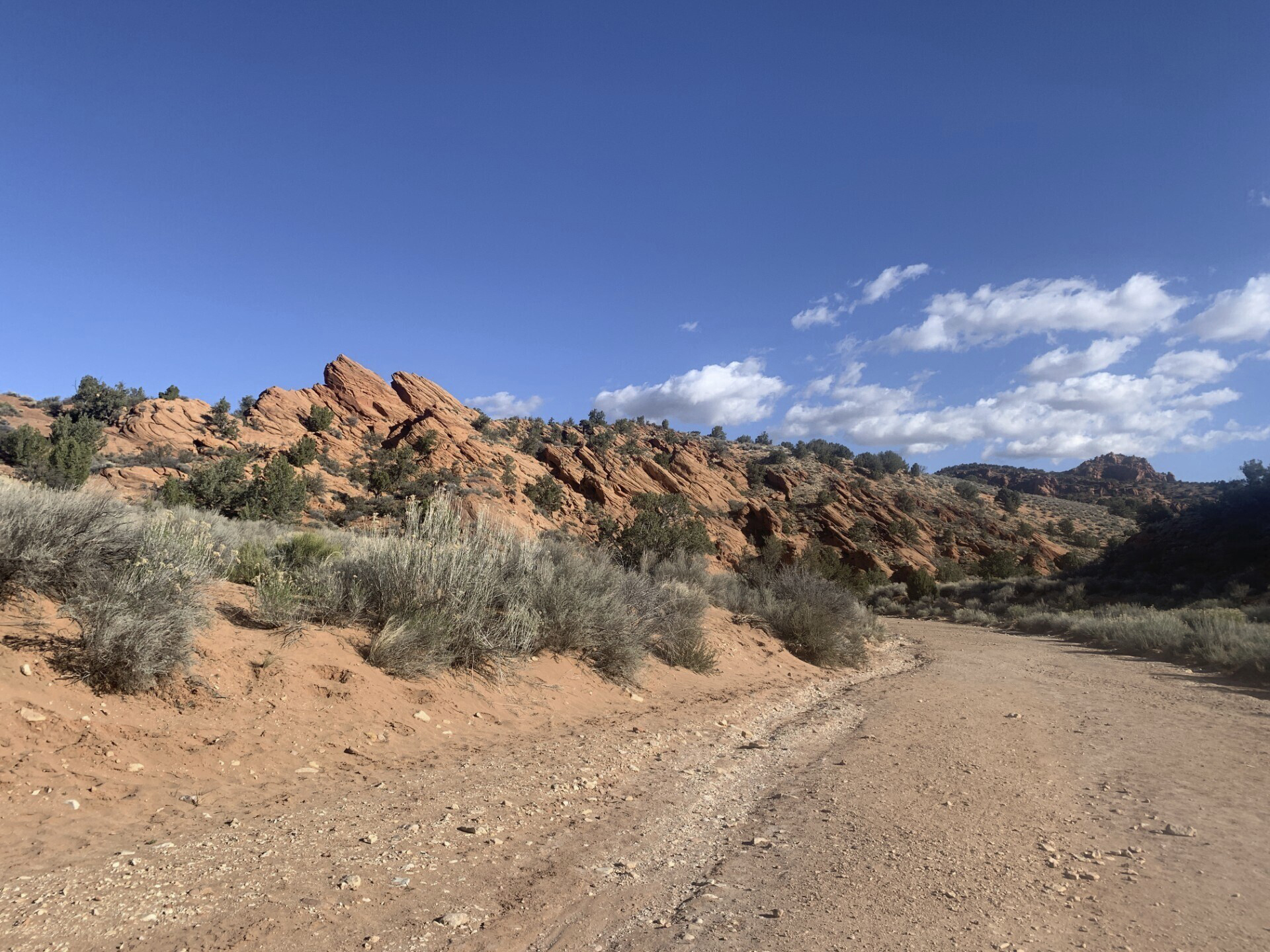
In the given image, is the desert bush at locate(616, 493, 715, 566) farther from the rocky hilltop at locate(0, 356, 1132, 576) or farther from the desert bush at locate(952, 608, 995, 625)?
the rocky hilltop at locate(0, 356, 1132, 576)

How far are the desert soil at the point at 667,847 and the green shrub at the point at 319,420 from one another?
140 feet

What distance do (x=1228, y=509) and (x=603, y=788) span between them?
4091cm

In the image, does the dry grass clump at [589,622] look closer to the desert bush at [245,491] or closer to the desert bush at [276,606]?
the desert bush at [276,606]

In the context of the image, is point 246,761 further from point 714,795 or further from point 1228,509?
point 1228,509

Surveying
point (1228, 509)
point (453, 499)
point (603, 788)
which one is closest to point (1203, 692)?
point (603, 788)

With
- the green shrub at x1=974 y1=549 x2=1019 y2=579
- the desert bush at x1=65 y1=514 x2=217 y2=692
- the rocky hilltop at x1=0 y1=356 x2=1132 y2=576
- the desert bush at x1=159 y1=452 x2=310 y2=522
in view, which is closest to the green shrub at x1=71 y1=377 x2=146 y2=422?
the rocky hilltop at x1=0 y1=356 x2=1132 y2=576

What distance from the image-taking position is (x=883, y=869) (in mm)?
3559

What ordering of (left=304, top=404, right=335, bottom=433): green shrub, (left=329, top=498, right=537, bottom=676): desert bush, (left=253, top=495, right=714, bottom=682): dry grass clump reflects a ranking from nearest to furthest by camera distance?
(left=329, top=498, right=537, bottom=676): desert bush < (left=253, top=495, right=714, bottom=682): dry grass clump < (left=304, top=404, right=335, bottom=433): green shrub

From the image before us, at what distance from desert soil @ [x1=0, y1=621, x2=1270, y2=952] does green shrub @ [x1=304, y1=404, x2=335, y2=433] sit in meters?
42.6

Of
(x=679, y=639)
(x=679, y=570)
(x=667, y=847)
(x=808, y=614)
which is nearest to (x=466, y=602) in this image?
(x=679, y=639)

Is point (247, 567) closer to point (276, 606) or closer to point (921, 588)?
point (276, 606)

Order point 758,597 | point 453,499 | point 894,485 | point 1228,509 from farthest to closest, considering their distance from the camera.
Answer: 1. point 894,485
2. point 1228,509
3. point 453,499
4. point 758,597

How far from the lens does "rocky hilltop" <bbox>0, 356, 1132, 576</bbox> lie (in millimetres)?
37312

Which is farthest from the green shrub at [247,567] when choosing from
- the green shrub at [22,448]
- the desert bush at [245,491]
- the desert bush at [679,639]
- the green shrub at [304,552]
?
the green shrub at [22,448]
